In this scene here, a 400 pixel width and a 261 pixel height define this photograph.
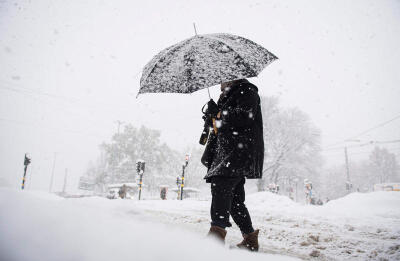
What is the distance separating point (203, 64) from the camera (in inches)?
92.3

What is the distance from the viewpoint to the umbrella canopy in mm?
2232

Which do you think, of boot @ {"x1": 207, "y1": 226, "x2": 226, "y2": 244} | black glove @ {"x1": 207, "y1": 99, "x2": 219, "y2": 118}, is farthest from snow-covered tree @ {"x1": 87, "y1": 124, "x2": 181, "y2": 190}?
boot @ {"x1": 207, "y1": 226, "x2": 226, "y2": 244}

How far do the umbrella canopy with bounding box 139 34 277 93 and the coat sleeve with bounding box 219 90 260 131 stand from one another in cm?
20

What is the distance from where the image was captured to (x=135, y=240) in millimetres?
896

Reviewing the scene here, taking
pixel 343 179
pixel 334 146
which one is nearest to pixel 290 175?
pixel 334 146

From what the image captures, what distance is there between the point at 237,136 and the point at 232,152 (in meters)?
0.16

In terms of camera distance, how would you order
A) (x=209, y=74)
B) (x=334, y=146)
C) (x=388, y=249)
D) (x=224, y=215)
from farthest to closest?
(x=334, y=146)
(x=388, y=249)
(x=209, y=74)
(x=224, y=215)

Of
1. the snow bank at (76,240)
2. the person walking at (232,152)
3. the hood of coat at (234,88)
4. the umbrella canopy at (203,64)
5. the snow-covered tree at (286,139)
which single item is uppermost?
the snow-covered tree at (286,139)

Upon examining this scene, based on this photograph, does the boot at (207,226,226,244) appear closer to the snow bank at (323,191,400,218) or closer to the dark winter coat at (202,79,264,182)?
the dark winter coat at (202,79,264,182)

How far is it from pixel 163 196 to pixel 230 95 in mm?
18620

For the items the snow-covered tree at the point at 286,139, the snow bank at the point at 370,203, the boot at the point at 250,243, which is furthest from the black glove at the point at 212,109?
the snow-covered tree at the point at 286,139

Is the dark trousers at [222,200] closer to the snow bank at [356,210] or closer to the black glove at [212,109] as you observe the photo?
the black glove at [212,109]

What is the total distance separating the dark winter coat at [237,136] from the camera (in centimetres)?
208

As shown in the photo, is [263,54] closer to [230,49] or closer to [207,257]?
[230,49]
